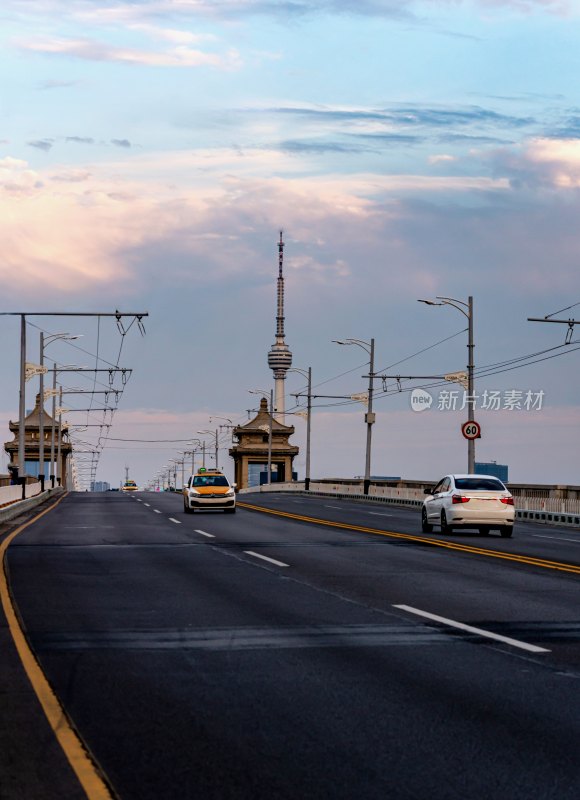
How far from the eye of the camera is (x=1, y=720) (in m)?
8.09

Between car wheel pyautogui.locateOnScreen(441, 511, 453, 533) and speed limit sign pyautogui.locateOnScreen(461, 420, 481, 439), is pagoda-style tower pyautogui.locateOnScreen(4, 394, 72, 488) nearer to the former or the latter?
speed limit sign pyautogui.locateOnScreen(461, 420, 481, 439)

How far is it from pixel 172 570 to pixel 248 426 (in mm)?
166562

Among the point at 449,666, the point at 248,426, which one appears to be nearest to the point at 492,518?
the point at 449,666

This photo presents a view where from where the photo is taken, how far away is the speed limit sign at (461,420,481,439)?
49906 millimetres

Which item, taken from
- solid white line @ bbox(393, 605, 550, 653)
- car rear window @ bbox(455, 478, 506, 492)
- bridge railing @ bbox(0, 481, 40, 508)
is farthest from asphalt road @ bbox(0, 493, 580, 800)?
bridge railing @ bbox(0, 481, 40, 508)

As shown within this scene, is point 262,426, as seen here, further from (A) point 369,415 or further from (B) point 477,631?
(B) point 477,631

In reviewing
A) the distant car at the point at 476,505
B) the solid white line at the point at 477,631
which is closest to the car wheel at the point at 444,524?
the distant car at the point at 476,505

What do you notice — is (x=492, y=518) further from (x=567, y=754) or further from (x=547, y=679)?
(x=567, y=754)

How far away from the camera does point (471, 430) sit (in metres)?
50.0

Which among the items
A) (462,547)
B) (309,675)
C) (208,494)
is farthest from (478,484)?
(309,675)

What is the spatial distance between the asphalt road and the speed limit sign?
28.4 m

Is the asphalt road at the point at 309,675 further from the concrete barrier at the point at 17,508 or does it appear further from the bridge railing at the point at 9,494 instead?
the bridge railing at the point at 9,494

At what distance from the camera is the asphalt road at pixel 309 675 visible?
6.63 metres

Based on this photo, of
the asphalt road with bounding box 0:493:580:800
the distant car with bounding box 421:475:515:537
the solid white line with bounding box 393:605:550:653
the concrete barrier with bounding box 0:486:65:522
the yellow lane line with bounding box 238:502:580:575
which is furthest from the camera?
the concrete barrier with bounding box 0:486:65:522
